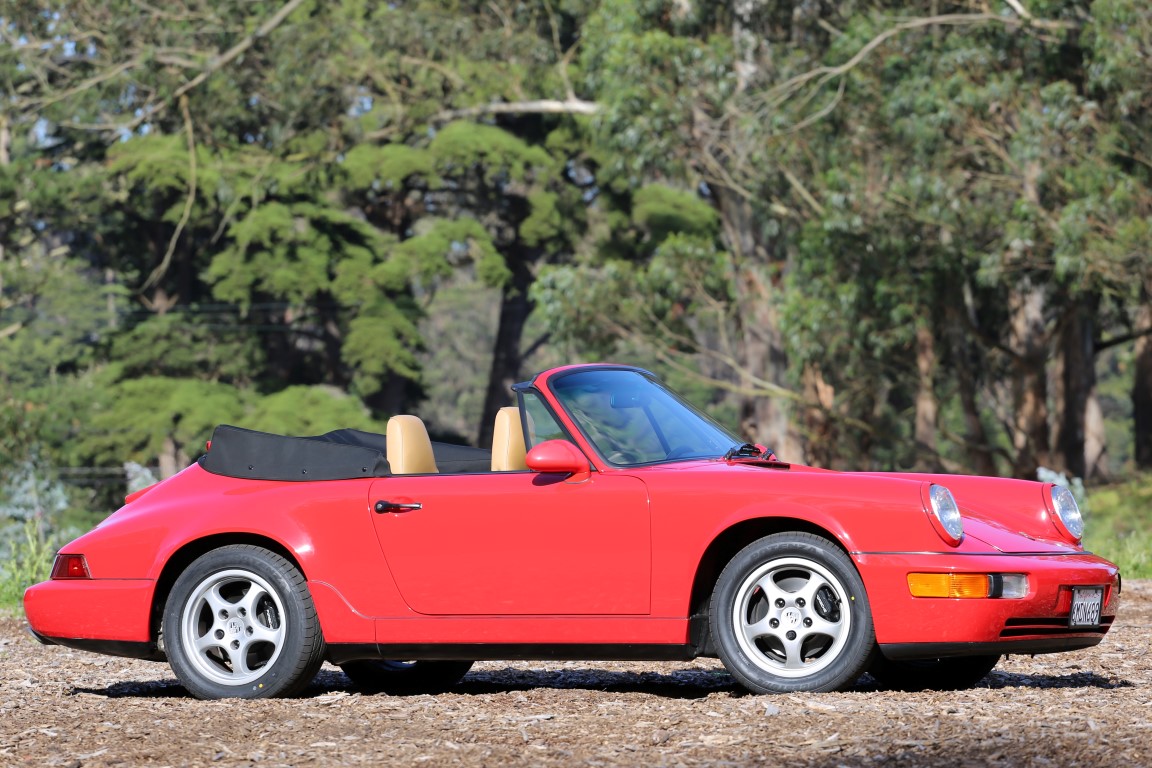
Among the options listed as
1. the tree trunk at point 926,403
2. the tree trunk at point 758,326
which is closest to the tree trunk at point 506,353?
the tree trunk at point 758,326

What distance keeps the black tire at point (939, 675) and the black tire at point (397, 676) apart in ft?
6.51

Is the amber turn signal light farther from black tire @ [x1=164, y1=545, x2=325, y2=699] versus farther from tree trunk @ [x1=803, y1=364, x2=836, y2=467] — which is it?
tree trunk @ [x1=803, y1=364, x2=836, y2=467]

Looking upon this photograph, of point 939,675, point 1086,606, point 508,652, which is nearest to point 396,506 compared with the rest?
point 508,652

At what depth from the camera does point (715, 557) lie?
21.0ft

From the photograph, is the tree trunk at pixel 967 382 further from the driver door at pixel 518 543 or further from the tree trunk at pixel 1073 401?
the driver door at pixel 518 543

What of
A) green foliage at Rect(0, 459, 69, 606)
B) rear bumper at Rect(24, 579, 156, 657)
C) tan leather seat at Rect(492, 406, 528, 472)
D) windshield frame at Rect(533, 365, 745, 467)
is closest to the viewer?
windshield frame at Rect(533, 365, 745, 467)

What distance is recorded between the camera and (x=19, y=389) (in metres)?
56.2

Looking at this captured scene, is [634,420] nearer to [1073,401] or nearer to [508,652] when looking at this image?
[508,652]

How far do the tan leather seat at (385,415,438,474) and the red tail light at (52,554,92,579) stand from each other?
4.73 feet

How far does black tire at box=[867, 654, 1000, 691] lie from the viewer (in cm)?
689

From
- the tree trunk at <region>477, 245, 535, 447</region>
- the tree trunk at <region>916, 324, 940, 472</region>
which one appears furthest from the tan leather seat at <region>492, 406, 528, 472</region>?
the tree trunk at <region>477, 245, 535, 447</region>

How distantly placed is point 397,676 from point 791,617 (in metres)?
2.19

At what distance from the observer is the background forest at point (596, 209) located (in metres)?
26.7

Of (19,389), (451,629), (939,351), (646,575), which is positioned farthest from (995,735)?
(19,389)
